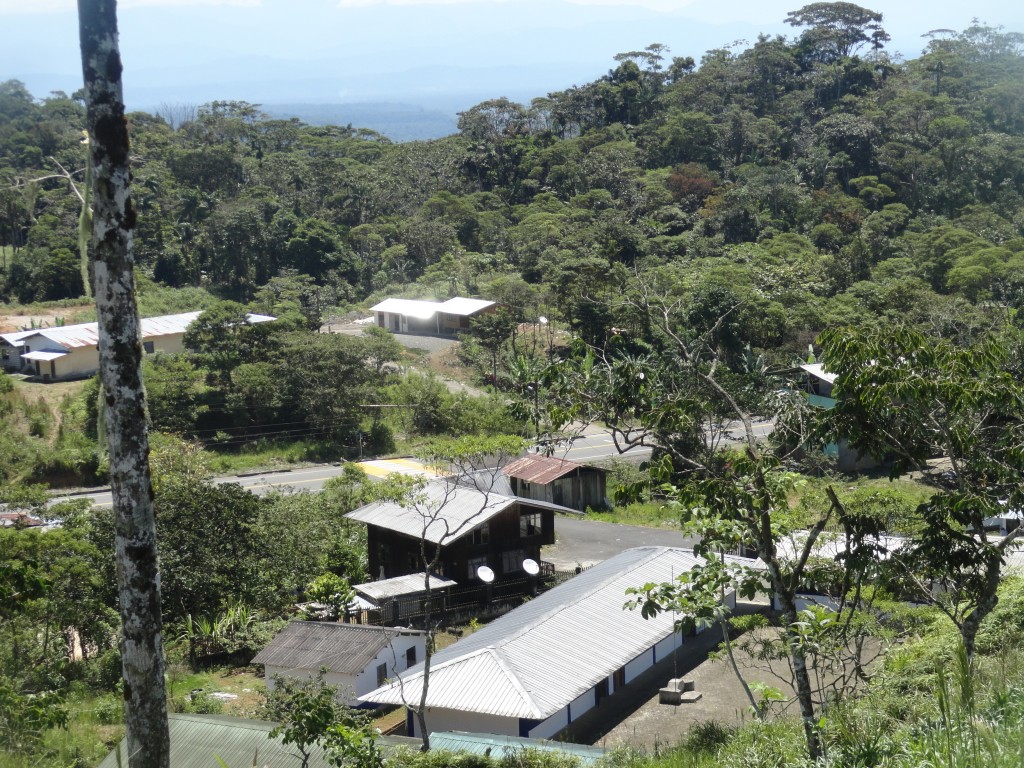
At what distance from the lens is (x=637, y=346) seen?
38125mm

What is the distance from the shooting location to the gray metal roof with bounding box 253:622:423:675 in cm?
1495

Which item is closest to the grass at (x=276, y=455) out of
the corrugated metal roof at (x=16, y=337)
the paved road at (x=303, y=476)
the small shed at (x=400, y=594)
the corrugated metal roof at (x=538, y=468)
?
the paved road at (x=303, y=476)

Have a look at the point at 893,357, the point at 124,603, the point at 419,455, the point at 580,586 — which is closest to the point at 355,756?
the point at 124,603

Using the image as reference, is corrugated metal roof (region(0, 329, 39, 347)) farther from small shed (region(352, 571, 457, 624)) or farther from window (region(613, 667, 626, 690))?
window (region(613, 667, 626, 690))

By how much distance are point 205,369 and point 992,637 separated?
27.8 meters

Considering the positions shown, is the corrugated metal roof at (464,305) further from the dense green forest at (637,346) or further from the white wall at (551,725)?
the white wall at (551,725)

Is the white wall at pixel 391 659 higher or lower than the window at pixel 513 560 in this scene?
higher

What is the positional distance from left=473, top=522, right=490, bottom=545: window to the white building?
23418 mm

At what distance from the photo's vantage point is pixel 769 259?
44406mm

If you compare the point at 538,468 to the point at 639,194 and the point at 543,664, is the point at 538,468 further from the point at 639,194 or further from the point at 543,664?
the point at 639,194

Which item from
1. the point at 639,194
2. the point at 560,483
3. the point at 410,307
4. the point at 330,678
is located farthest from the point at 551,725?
the point at 639,194

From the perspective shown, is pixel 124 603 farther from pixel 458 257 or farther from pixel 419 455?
pixel 458 257

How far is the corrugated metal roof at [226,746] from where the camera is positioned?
33.1ft

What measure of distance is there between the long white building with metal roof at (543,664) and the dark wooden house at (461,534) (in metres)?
2.94
